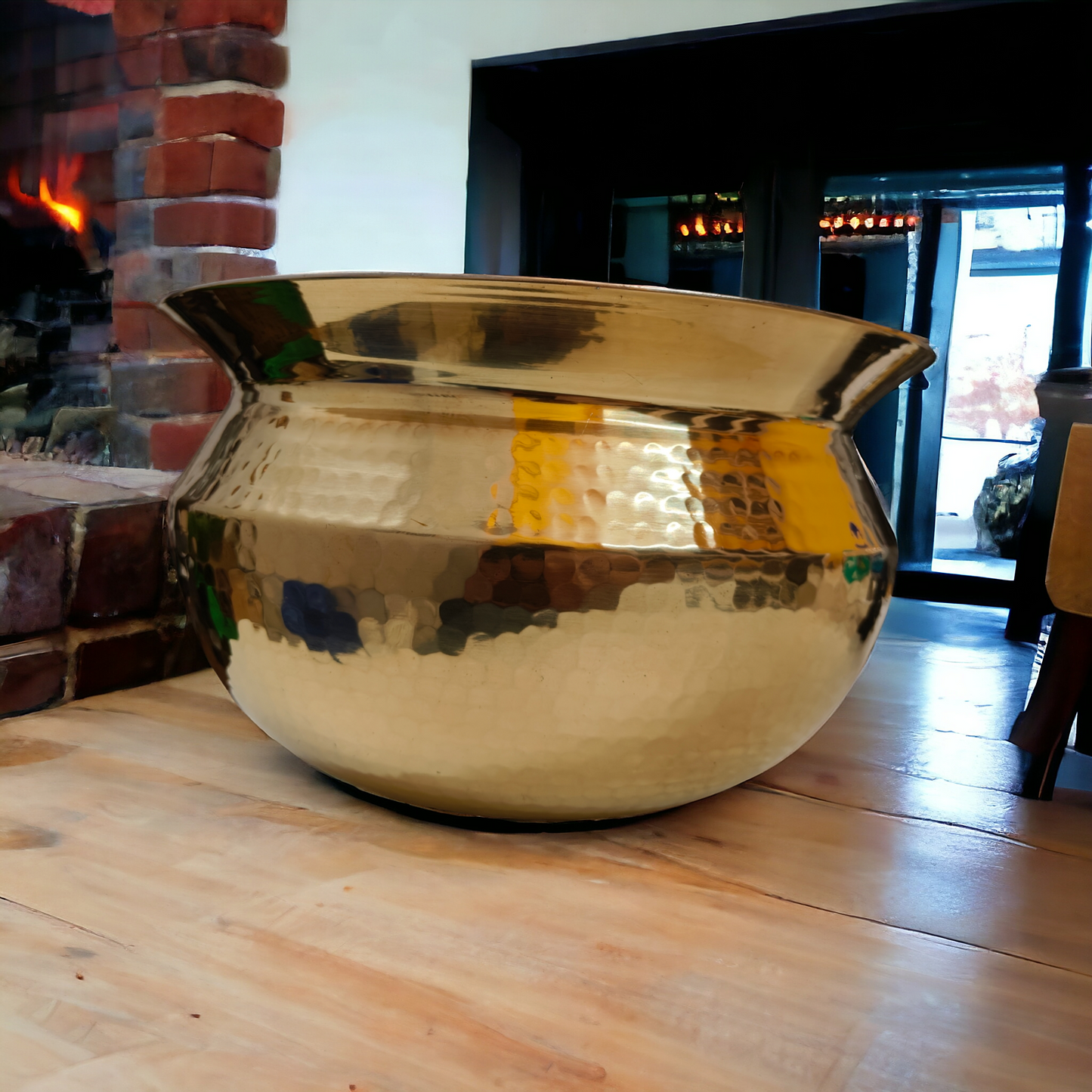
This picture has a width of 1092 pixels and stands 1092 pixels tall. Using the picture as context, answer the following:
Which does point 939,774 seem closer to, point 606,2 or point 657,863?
point 657,863

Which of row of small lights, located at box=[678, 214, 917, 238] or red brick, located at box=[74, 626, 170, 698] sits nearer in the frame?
red brick, located at box=[74, 626, 170, 698]

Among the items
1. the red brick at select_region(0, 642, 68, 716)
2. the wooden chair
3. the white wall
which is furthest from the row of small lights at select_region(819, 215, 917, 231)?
the red brick at select_region(0, 642, 68, 716)

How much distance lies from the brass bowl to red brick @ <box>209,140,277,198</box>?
88 cm

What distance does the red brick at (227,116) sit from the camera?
117 cm

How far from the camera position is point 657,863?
16.8 inches

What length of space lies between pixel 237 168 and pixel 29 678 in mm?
828

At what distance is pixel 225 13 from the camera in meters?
1.15

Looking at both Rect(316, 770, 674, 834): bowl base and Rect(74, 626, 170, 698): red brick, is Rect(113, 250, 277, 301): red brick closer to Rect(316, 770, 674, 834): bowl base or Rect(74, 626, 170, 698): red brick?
Rect(74, 626, 170, 698): red brick

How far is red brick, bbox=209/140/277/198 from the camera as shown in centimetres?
118

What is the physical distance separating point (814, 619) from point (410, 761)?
0.18m

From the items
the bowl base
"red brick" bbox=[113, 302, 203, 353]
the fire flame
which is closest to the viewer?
the bowl base

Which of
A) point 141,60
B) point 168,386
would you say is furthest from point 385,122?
point 168,386

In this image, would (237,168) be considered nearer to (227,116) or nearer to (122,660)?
(227,116)

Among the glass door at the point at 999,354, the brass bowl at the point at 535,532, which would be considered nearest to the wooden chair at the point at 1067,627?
the brass bowl at the point at 535,532
